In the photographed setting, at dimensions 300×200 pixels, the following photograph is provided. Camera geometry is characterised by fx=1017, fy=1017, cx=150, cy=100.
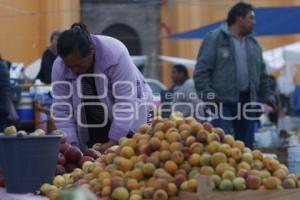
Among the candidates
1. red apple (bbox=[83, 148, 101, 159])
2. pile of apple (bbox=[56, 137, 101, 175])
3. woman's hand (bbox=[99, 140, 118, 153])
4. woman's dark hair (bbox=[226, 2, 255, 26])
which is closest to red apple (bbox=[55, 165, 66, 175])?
pile of apple (bbox=[56, 137, 101, 175])

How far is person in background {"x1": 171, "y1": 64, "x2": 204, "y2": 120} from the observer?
36.7 feet

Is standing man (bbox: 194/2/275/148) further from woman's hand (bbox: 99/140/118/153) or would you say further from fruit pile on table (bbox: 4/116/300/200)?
fruit pile on table (bbox: 4/116/300/200)

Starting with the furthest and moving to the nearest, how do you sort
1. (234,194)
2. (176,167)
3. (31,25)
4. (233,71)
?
1. (31,25)
2. (233,71)
3. (176,167)
4. (234,194)

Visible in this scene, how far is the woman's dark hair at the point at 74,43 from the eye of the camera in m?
5.50

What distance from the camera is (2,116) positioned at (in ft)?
38.4

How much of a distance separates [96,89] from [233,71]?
127 inches

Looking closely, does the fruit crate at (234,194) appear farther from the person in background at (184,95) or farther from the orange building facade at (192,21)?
the orange building facade at (192,21)

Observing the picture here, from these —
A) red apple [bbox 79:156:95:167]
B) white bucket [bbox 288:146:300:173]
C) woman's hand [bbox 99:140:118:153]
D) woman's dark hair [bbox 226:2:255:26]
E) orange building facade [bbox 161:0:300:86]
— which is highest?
orange building facade [bbox 161:0:300:86]

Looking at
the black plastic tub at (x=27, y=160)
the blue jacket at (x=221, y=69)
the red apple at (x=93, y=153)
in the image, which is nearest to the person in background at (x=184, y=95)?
the blue jacket at (x=221, y=69)

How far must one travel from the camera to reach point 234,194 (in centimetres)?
415


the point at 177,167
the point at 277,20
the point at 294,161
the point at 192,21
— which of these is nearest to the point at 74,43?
the point at 177,167

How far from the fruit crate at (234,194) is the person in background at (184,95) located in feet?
19.0

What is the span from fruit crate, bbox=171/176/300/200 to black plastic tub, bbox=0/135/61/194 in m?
0.98

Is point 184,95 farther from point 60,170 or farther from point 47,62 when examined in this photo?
point 60,170
